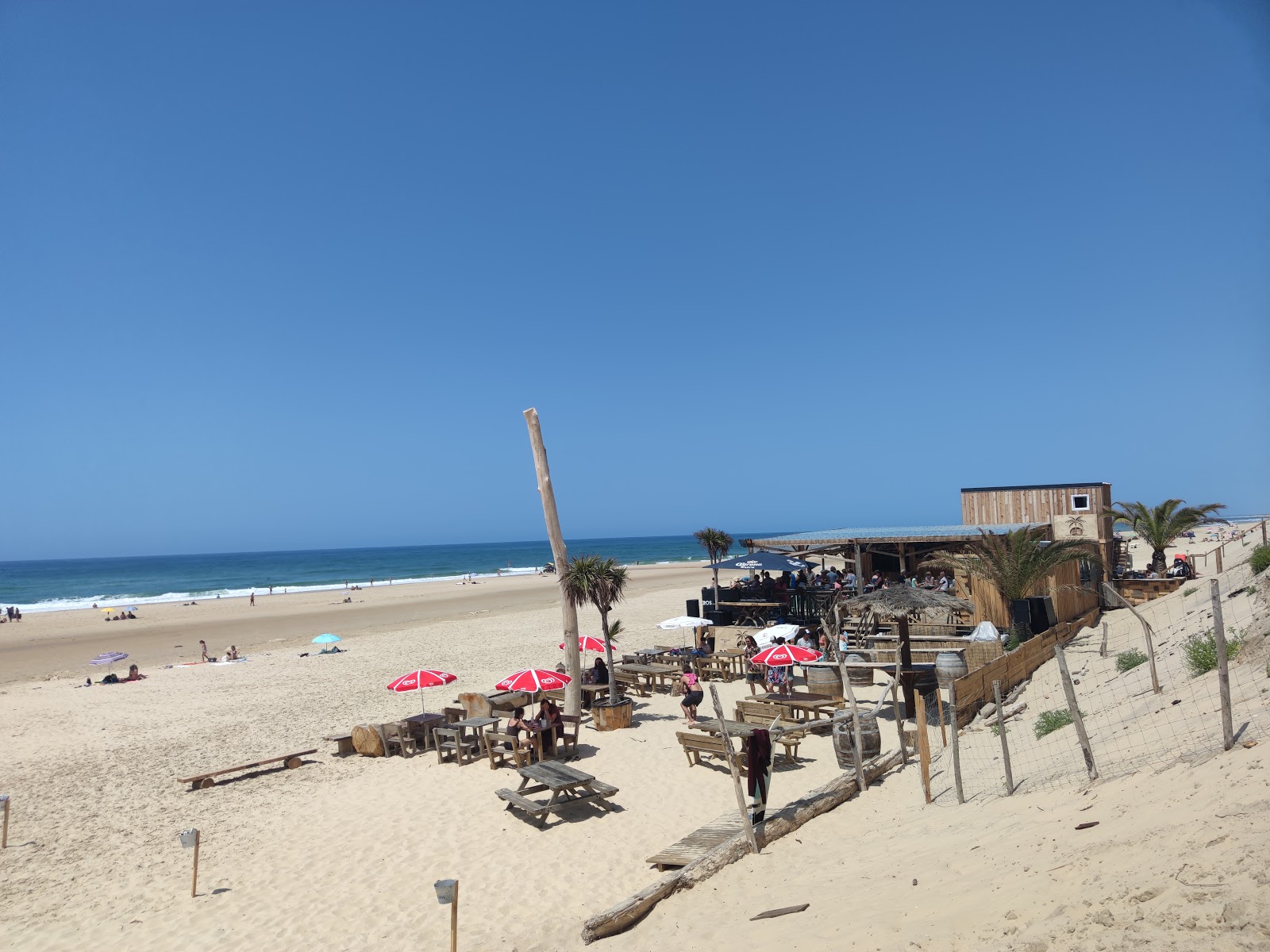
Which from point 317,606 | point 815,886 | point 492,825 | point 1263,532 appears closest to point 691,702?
point 492,825

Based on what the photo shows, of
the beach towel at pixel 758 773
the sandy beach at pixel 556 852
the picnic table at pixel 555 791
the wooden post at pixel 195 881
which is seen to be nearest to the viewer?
the sandy beach at pixel 556 852

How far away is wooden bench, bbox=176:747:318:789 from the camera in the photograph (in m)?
11.3

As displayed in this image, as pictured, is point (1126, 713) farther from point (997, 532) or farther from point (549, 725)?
point (997, 532)

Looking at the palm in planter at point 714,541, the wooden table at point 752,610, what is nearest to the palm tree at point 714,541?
the palm in planter at point 714,541

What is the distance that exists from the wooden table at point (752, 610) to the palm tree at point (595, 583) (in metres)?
7.06

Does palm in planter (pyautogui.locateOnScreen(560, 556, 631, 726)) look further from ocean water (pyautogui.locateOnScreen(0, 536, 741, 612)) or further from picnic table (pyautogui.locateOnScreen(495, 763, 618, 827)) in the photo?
ocean water (pyautogui.locateOnScreen(0, 536, 741, 612))

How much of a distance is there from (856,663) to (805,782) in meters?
4.79

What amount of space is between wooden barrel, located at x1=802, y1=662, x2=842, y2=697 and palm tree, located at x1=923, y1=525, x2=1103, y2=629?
542 centimetres

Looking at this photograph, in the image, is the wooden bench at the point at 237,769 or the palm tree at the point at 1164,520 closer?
the wooden bench at the point at 237,769

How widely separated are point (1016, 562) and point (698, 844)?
12362 mm

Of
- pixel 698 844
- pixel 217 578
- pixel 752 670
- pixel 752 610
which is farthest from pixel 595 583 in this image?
pixel 217 578

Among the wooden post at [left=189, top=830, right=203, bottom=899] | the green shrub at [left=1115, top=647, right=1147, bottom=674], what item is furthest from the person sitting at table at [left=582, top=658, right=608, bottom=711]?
the green shrub at [left=1115, top=647, right=1147, bottom=674]

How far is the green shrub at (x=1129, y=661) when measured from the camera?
1199 centimetres

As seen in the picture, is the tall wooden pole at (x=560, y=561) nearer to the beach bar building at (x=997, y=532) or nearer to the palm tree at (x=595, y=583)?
the palm tree at (x=595, y=583)
